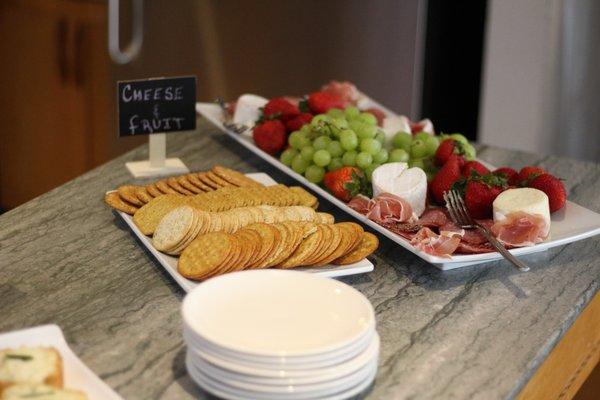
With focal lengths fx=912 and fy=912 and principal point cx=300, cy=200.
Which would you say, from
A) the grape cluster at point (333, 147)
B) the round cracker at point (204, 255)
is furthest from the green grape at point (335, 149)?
the round cracker at point (204, 255)

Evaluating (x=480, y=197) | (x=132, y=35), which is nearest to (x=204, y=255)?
Answer: (x=480, y=197)

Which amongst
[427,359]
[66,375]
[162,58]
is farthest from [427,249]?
[162,58]

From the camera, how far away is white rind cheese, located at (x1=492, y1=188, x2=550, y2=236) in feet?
6.07

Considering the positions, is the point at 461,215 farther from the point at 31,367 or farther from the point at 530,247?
the point at 31,367

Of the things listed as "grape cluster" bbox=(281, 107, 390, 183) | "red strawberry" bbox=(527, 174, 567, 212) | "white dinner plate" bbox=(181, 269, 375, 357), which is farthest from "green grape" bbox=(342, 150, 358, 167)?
"white dinner plate" bbox=(181, 269, 375, 357)

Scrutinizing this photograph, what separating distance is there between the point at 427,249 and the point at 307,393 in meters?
0.59

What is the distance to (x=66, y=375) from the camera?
1.31 metres

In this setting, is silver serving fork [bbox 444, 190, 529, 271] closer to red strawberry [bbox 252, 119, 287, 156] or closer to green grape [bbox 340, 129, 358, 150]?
green grape [bbox 340, 129, 358, 150]

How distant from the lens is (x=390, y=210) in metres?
1.94

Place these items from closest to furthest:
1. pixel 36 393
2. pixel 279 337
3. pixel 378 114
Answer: pixel 36 393
pixel 279 337
pixel 378 114

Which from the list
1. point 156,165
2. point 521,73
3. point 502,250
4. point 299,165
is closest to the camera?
point 502,250

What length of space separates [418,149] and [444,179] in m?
0.24

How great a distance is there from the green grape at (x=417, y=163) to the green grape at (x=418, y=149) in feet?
0.06

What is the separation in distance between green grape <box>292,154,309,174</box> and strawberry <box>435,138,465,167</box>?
1.06 feet
